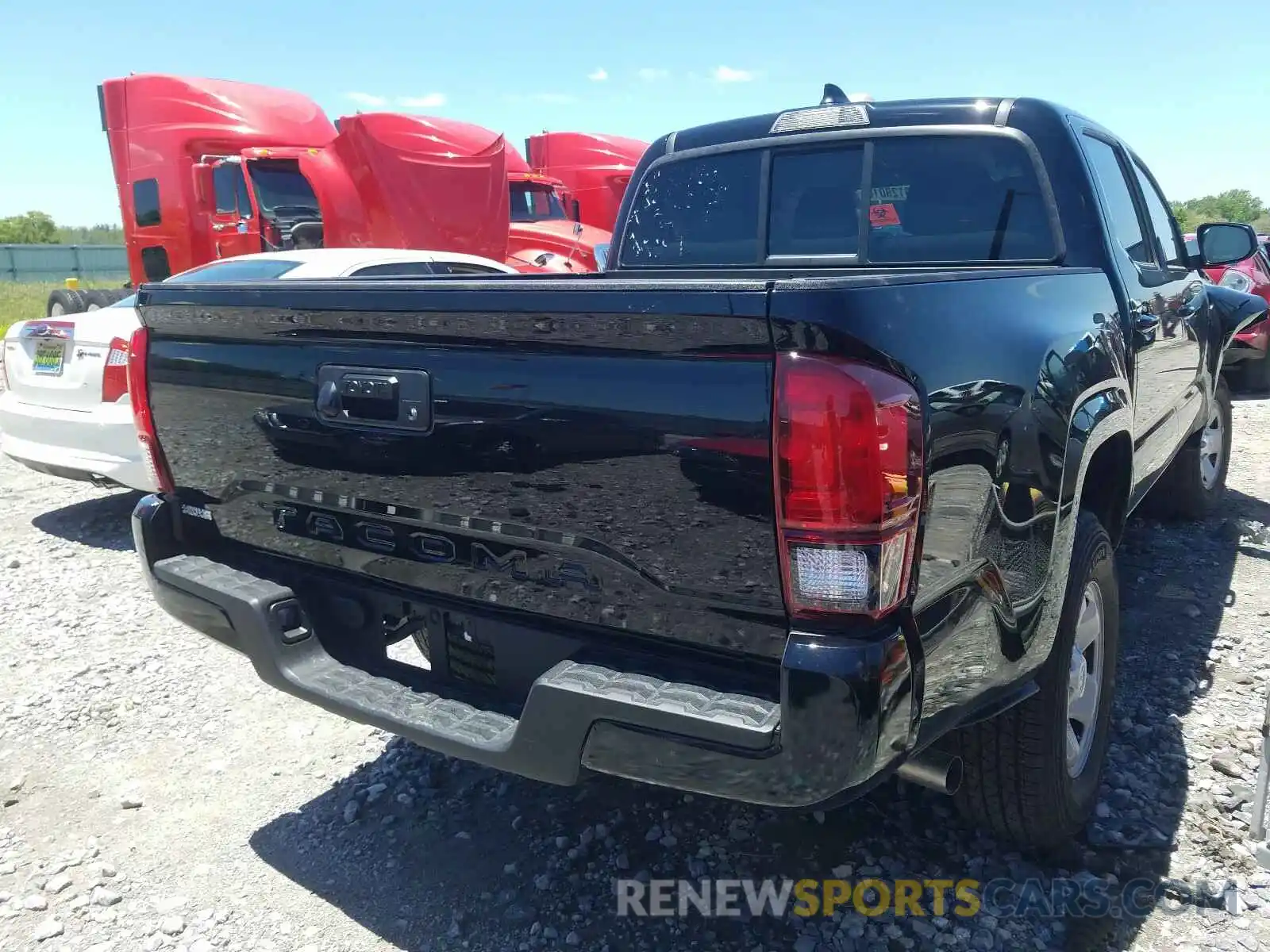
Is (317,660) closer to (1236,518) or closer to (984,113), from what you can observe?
(984,113)

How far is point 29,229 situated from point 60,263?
24.5 m

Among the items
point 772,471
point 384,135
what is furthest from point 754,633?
point 384,135

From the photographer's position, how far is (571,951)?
2.36 metres

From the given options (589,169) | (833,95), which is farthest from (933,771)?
(589,169)

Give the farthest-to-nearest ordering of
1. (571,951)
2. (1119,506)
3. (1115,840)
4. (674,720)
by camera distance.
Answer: (1119,506) → (1115,840) → (571,951) → (674,720)

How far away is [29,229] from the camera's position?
2228 inches

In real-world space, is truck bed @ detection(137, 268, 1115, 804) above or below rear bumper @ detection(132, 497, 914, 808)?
above

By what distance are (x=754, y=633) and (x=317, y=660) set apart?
121 cm

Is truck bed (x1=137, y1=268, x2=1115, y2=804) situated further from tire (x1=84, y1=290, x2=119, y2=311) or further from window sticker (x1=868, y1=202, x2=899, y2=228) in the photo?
tire (x1=84, y1=290, x2=119, y2=311)

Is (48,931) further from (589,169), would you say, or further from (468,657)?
(589,169)

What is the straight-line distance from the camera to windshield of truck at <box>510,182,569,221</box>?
13.6 meters

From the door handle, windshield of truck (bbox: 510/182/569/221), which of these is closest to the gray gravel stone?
the door handle

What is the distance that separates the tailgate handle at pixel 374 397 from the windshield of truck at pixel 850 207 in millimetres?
1993

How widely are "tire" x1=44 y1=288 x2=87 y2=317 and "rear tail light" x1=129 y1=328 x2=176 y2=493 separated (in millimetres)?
10333
